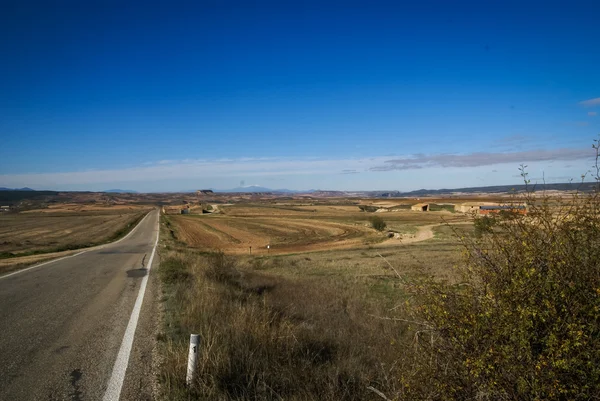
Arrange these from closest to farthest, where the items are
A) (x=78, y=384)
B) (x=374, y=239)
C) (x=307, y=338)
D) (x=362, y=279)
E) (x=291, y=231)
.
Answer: (x=78, y=384) → (x=307, y=338) → (x=362, y=279) → (x=374, y=239) → (x=291, y=231)

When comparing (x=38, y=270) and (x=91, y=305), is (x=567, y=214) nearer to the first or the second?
(x=91, y=305)

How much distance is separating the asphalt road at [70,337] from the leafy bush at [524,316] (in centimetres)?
366

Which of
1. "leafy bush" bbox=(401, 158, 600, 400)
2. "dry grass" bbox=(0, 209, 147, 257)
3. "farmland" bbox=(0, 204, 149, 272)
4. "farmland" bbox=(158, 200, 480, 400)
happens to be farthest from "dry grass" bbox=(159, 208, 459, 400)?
"dry grass" bbox=(0, 209, 147, 257)

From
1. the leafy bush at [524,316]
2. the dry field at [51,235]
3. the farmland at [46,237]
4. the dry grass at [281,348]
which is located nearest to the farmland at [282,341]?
the dry grass at [281,348]

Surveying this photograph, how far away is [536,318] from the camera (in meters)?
3.08

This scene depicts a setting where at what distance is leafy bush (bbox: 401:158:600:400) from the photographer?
283 centimetres

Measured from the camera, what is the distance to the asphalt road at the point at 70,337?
193 inches

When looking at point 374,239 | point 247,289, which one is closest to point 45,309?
point 247,289

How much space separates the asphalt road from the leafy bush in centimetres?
366

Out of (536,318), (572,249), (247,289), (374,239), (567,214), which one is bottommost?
(374,239)

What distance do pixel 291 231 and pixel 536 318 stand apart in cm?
5615

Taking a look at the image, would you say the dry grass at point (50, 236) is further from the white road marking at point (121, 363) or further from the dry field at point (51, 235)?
the white road marking at point (121, 363)

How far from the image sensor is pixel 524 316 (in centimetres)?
295

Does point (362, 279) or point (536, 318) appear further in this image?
point (362, 279)
